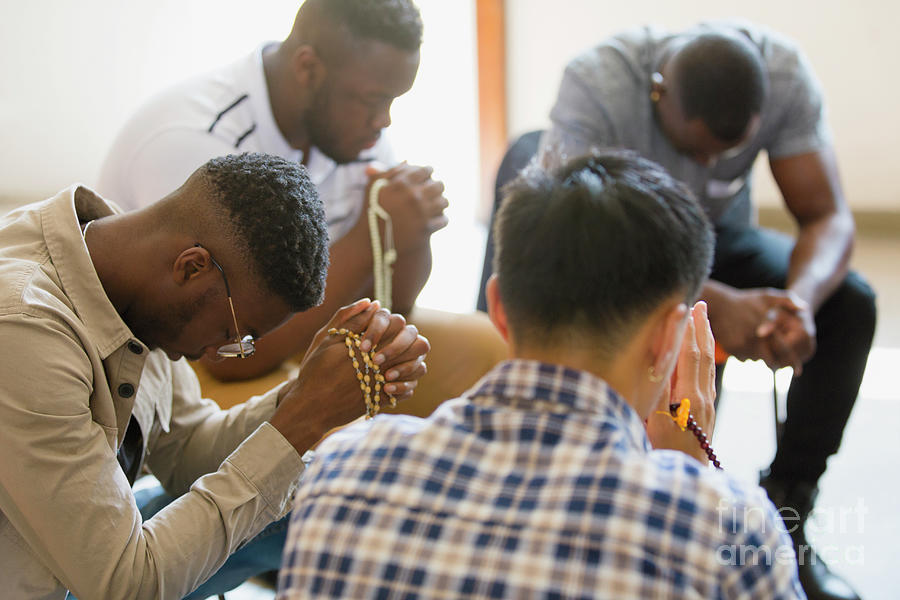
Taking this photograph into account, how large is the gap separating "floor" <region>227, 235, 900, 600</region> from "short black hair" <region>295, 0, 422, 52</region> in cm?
131

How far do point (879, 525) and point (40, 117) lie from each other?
2.96 metres

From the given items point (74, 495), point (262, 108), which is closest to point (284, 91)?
point (262, 108)

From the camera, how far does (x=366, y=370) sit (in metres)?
1.27

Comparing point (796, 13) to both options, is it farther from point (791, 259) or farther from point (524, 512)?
point (524, 512)

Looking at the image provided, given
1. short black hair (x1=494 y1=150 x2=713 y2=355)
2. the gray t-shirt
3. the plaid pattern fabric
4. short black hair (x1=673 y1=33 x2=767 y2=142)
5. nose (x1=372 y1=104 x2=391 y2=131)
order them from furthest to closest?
the gray t-shirt
short black hair (x1=673 y1=33 x2=767 y2=142)
nose (x1=372 y1=104 x2=391 y2=131)
short black hair (x1=494 y1=150 x2=713 y2=355)
the plaid pattern fabric

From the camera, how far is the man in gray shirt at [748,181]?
2.01m

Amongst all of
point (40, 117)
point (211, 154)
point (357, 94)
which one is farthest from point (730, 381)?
point (40, 117)

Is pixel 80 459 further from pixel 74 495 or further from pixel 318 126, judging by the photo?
pixel 318 126

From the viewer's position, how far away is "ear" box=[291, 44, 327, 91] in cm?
190

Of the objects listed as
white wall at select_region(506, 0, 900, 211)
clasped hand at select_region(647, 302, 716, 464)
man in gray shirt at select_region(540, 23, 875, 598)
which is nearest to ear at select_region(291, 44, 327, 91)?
man in gray shirt at select_region(540, 23, 875, 598)

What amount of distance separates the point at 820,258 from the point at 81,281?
178 centimetres

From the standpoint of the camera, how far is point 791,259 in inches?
87.7

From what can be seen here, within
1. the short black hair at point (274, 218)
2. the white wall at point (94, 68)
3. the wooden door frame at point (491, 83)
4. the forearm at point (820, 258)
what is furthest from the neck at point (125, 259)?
the wooden door frame at point (491, 83)

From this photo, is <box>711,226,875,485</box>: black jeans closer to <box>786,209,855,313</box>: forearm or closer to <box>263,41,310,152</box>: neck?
<box>786,209,855,313</box>: forearm
